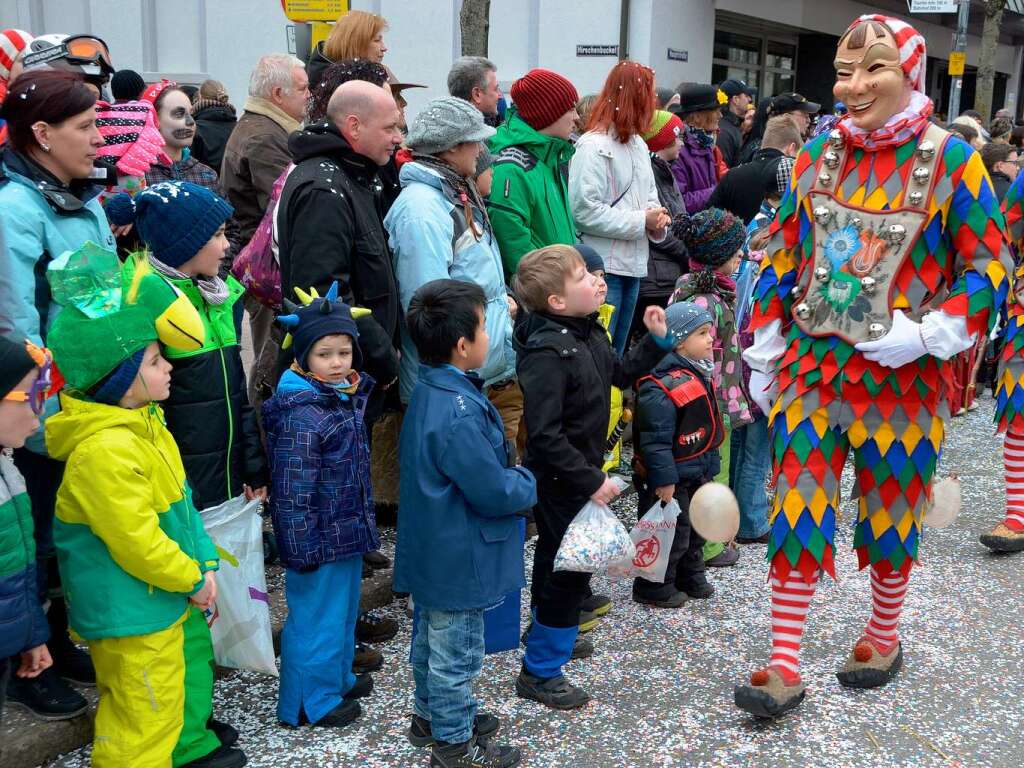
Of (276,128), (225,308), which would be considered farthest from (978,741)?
(276,128)

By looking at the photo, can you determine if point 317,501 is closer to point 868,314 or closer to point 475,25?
point 868,314

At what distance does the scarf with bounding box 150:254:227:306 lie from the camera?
10.7 ft

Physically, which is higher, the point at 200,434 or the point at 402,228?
the point at 402,228

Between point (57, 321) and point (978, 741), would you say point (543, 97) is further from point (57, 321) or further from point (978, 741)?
point (978, 741)

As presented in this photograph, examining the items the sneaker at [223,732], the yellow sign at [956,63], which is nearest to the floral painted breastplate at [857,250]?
the sneaker at [223,732]

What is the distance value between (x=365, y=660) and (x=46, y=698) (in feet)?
3.46

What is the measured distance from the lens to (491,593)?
3.11 meters

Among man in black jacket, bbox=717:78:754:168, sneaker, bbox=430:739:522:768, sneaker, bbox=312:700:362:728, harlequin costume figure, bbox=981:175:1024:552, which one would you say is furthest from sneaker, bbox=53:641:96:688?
man in black jacket, bbox=717:78:754:168

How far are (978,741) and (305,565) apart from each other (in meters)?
2.28

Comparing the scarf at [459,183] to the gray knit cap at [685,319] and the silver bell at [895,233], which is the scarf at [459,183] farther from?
the silver bell at [895,233]

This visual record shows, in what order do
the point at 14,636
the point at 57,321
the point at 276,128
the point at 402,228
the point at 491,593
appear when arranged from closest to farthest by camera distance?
1. the point at 14,636
2. the point at 57,321
3. the point at 491,593
4. the point at 402,228
5. the point at 276,128

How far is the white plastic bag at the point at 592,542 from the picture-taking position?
11.1ft

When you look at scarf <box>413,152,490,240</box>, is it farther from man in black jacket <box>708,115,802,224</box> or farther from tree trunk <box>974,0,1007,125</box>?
tree trunk <box>974,0,1007,125</box>

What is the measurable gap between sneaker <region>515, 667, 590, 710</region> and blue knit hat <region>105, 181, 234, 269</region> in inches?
72.1
